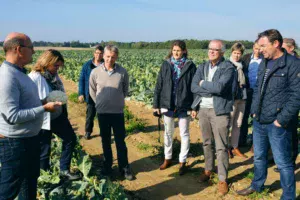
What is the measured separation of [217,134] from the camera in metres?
4.73

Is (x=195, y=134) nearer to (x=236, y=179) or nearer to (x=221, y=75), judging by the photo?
(x=236, y=179)

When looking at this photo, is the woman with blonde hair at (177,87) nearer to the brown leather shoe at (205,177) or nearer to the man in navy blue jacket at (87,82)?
the brown leather shoe at (205,177)

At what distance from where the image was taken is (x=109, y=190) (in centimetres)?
403

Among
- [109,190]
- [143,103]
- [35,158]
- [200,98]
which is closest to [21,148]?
[35,158]

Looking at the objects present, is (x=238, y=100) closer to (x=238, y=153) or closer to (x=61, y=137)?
(x=238, y=153)

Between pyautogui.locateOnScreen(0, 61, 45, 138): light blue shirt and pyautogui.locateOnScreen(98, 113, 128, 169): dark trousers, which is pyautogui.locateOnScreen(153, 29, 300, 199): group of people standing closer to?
pyautogui.locateOnScreen(98, 113, 128, 169): dark trousers

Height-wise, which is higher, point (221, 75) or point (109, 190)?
point (221, 75)

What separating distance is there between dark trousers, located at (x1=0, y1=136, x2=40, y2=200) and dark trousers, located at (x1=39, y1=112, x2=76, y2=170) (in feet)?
3.95

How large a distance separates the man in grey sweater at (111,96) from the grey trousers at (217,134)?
1.41 metres

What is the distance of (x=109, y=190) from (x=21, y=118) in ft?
5.41

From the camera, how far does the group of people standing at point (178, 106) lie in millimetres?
3051

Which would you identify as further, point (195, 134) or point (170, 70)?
point (195, 134)

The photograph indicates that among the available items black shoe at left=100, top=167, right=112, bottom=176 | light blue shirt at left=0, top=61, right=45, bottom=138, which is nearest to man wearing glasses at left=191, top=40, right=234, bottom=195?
black shoe at left=100, top=167, right=112, bottom=176

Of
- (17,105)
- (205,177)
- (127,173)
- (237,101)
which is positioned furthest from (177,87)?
(17,105)
